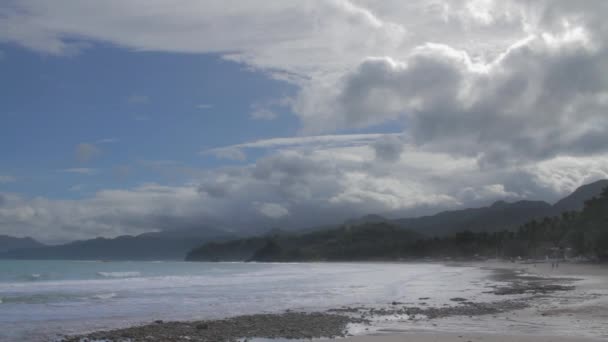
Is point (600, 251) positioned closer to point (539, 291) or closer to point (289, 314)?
point (539, 291)

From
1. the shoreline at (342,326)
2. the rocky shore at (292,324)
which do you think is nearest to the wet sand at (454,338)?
the shoreline at (342,326)

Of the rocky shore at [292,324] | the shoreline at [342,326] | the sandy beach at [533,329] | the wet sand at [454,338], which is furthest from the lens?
the rocky shore at [292,324]

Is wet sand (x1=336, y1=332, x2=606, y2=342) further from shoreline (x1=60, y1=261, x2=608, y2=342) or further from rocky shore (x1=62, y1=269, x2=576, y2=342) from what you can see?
rocky shore (x1=62, y1=269, x2=576, y2=342)

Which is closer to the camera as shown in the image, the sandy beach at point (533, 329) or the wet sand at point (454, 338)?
the wet sand at point (454, 338)

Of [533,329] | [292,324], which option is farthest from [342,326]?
[533,329]

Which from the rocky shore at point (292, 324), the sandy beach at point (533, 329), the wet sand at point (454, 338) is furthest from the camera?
the rocky shore at point (292, 324)

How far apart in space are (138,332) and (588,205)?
280ft

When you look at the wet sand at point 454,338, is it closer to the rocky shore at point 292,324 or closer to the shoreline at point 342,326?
the shoreline at point 342,326

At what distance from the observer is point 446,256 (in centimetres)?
18300

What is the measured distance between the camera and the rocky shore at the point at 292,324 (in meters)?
20.3

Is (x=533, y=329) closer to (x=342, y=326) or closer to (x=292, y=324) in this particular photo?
(x=342, y=326)

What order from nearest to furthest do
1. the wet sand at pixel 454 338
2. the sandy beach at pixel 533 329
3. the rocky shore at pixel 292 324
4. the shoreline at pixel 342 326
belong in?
the wet sand at pixel 454 338, the sandy beach at pixel 533 329, the shoreline at pixel 342 326, the rocky shore at pixel 292 324

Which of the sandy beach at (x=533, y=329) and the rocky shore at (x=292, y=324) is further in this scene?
the rocky shore at (x=292, y=324)

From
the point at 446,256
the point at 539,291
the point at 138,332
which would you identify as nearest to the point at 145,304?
the point at 138,332
